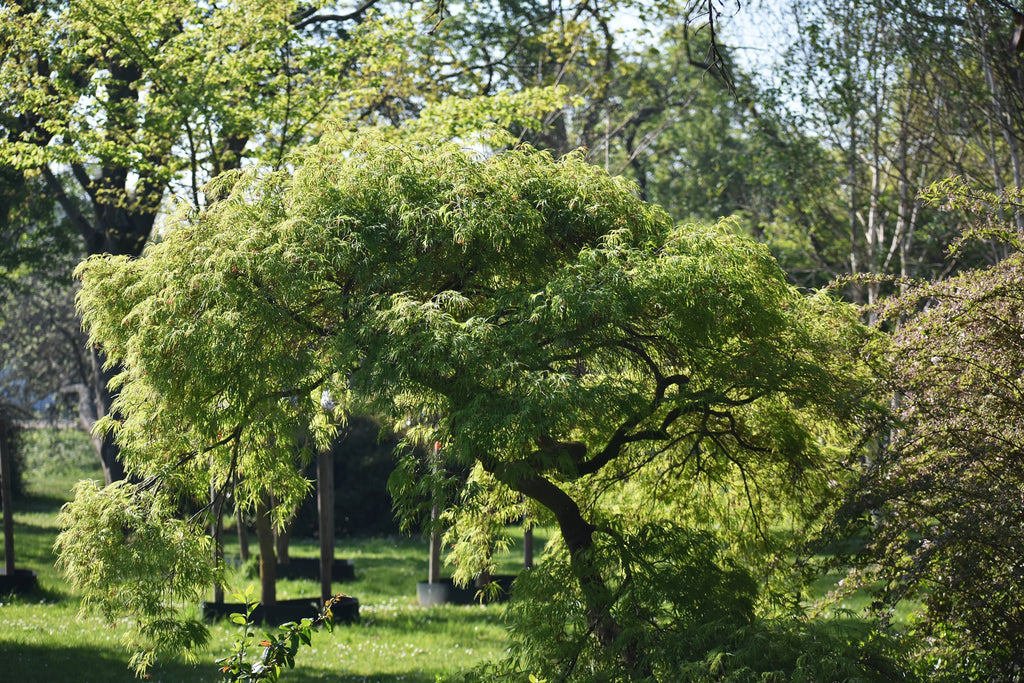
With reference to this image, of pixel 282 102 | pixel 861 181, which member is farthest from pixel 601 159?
pixel 282 102

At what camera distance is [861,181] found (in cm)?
1574

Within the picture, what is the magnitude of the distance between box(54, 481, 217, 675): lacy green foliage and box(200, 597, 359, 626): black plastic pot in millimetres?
3799

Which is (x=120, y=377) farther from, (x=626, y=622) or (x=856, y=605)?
(x=856, y=605)

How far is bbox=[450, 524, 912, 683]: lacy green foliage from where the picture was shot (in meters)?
4.93

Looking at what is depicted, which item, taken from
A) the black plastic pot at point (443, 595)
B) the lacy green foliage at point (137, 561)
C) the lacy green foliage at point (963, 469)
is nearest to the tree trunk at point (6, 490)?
the black plastic pot at point (443, 595)

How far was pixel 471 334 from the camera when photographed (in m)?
5.03

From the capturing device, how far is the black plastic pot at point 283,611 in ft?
32.1

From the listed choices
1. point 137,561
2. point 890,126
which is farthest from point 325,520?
point 890,126

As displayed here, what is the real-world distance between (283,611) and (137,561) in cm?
456

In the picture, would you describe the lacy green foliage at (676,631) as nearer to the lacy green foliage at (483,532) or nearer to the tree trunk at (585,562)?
the tree trunk at (585,562)

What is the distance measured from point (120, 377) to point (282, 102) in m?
6.15

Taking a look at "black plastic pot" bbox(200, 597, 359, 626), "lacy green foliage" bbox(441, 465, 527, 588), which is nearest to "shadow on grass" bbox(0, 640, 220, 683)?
"black plastic pot" bbox(200, 597, 359, 626)

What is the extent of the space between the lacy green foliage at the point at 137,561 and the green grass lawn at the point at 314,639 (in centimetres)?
58

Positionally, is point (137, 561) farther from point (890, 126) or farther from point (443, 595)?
point (890, 126)
